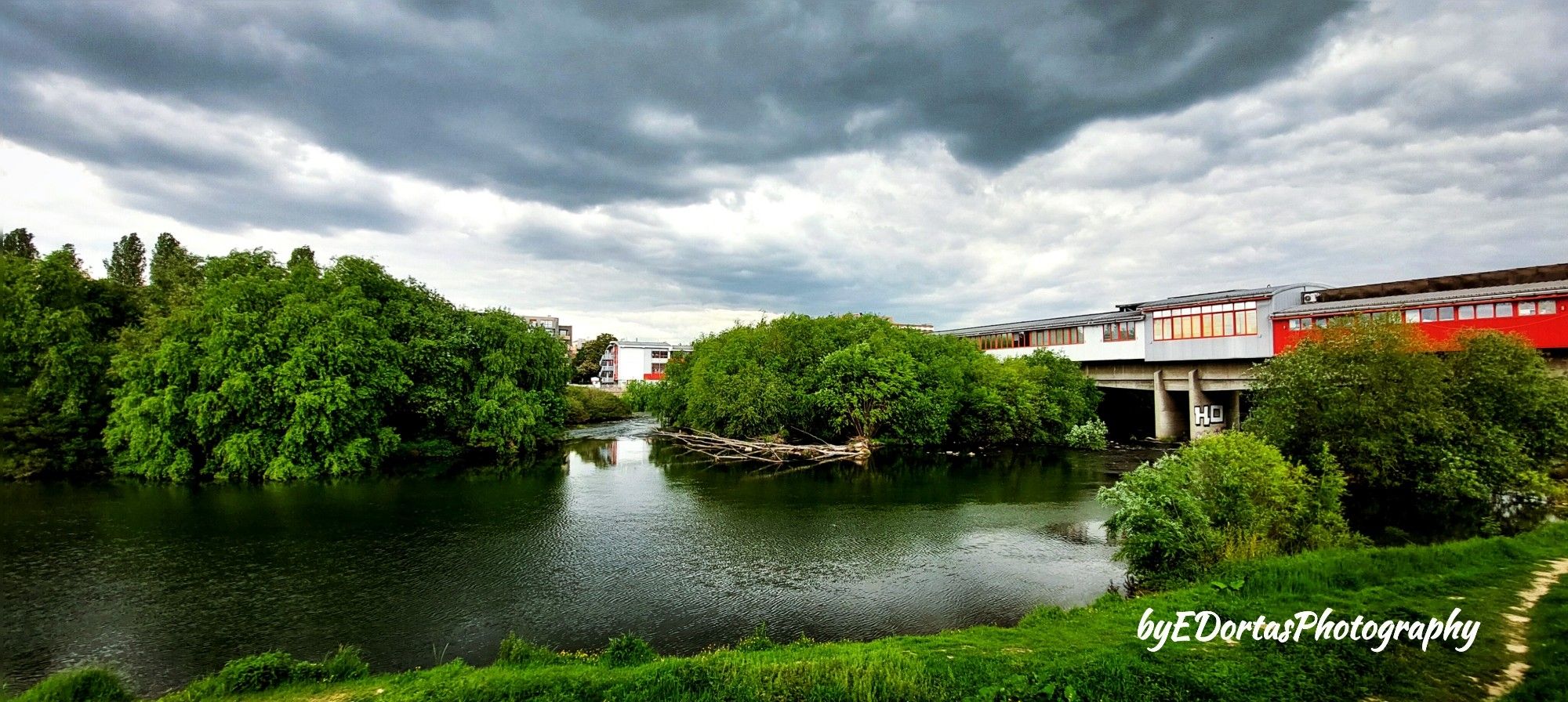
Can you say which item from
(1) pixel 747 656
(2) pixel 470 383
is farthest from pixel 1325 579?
(2) pixel 470 383

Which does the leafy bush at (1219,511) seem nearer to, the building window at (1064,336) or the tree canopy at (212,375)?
the building window at (1064,336)

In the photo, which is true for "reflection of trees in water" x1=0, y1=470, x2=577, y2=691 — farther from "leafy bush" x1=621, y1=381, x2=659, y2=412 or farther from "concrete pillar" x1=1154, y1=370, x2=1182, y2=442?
"concrete pillar" x1=1154, y1=370, x2=1182, y2=442

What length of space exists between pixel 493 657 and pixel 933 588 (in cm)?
1113

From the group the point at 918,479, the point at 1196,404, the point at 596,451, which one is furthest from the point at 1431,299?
the point at 596,451

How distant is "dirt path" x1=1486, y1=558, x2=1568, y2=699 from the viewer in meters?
8.13

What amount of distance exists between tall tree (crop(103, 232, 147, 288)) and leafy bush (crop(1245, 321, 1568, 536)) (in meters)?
83.7

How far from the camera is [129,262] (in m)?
57.7

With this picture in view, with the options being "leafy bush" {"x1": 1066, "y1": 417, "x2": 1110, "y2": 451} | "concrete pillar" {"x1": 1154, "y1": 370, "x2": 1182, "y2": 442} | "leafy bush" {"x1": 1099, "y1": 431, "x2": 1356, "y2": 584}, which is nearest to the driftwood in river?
"leafy bush" {"x1": 1066, "y1": 417, "x2": 1110, "y2": 451}

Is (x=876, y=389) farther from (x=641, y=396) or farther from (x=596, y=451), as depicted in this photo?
(x=641, y=396)

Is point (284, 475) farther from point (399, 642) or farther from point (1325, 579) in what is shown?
point (1325, 579)

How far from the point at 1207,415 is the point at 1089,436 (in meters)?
7.72

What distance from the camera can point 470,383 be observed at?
148 ft

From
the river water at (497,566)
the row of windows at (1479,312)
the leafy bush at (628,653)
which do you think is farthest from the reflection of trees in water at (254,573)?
the row of windows at (1479,312)

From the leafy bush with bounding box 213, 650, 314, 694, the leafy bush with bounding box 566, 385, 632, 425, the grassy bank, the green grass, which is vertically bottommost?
the leafy bush with bounding box 213, 650, 314, 694
